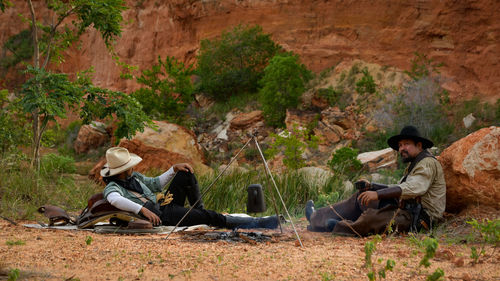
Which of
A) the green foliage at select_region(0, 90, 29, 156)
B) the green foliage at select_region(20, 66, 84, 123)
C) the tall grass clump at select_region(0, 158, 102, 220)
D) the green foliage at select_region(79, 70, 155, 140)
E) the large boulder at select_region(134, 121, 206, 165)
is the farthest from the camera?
the large boulder at select_region(134, 121, 206, 165)

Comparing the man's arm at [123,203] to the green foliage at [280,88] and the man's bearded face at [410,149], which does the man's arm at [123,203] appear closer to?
the man's bearded face at [410,149]

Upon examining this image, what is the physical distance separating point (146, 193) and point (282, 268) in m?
2.75

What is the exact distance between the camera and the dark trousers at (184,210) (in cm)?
586

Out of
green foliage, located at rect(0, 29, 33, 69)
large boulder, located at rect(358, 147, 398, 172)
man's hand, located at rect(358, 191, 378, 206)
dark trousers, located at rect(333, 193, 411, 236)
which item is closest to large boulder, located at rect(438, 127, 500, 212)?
dark trousers, located at rect(333, 193, 411, 236)

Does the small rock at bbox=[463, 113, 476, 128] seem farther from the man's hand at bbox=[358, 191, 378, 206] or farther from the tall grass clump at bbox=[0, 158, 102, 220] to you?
the tall grass clump at bbox=[0, 158, 102, 220]

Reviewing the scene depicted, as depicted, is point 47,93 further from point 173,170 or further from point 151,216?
point 151,216

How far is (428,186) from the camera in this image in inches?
212

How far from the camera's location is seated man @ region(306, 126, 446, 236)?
5.34 metres

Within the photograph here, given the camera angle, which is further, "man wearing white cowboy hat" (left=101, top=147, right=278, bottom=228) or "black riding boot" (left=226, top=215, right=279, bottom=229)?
"black riding boot" (left=226, top=215, right=279, bottom=229)

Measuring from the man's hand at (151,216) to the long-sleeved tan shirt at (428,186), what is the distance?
8.64 feet

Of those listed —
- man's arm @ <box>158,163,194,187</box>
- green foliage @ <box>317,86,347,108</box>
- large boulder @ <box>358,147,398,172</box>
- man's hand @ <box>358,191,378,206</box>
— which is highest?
man's hand @ <box>358,191,378,206</box>

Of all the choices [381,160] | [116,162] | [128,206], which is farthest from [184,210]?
[381,160]

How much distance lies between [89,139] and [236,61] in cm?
730

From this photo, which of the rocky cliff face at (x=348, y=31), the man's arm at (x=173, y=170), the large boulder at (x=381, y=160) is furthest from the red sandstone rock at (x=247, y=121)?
the man's arm at (x=173, y=170)
